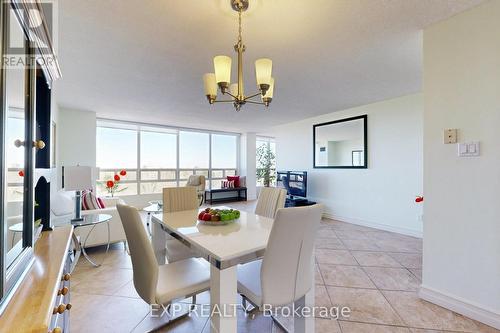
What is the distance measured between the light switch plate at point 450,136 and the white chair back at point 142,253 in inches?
92.9

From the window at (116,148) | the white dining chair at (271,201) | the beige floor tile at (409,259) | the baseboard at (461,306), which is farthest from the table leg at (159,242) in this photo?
the window at (116,148)

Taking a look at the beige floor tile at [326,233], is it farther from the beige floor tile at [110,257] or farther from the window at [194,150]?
the window at [194,150]

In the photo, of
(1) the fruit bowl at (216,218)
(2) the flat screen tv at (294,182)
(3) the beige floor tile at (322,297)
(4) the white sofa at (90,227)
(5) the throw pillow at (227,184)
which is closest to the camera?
(1) the fruit bowl at (216,218)

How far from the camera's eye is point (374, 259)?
2.88 metres

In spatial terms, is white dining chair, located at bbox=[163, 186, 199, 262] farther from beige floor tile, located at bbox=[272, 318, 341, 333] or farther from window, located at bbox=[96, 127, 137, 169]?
window, located at bbox=[96, 127, 137, 169]

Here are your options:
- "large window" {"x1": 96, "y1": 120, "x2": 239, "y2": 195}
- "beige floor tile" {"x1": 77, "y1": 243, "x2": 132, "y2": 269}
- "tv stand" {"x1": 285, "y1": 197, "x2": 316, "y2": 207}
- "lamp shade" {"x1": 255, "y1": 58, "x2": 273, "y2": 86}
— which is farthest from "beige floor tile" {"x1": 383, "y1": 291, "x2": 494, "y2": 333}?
"large window" {"x1": 96, "y1": 120, "x2": 239, "y2": 195}

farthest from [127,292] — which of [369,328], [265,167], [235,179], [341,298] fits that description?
[265,167]

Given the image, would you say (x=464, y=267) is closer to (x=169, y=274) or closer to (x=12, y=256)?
(x=169, y=274)

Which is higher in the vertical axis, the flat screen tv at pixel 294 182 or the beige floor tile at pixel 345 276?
the flat screen tv at pixel 294 182

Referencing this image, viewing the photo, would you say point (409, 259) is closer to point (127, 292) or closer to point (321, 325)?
point (321, 325)

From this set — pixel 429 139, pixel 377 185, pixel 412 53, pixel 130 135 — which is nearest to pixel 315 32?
pixel 412 53

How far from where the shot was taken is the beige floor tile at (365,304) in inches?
69.5

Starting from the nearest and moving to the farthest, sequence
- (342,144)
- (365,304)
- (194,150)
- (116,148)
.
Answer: (365,304)
(342,144)
(116,148)
(194,150)

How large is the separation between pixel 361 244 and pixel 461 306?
1644 mm
